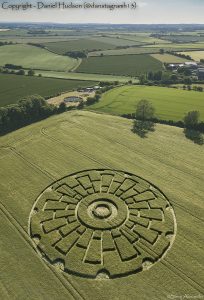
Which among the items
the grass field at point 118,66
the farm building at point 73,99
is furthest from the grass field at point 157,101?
the grass field at point 118,66

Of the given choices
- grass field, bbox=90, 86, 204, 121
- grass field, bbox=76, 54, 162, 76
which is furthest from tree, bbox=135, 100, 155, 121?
grass field, bbox=76, 54, 162, 76

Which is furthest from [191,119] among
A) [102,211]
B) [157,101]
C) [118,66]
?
[118,66]

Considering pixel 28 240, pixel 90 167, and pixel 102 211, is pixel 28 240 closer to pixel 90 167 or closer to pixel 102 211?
pixel 102 211

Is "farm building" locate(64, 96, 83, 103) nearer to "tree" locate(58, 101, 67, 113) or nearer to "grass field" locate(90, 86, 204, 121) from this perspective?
"grass field" locate(90, 86, 204, 121)

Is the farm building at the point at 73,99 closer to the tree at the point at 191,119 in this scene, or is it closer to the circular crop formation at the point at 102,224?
the tree at the point at 191,119

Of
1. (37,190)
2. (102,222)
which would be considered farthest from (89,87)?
(102,222)

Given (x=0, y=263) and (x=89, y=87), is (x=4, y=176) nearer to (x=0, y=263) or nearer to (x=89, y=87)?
(x=0, y=263)
